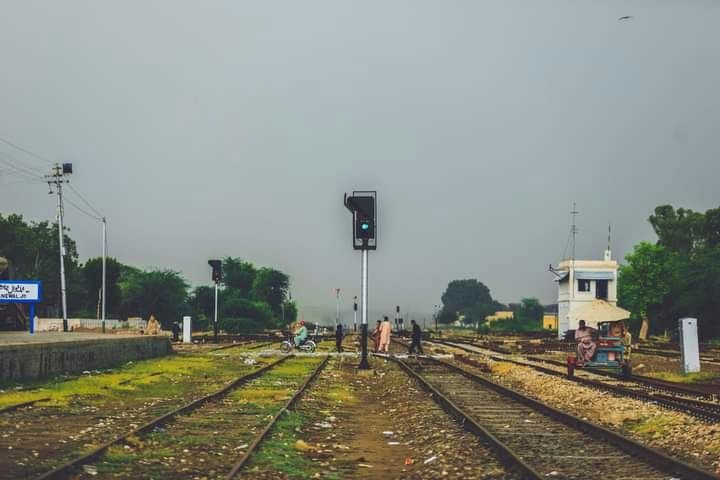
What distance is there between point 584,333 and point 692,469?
16.9 meters

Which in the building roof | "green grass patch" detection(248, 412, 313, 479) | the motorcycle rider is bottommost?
"green grass patch" detection(248, 412, 313, 479)

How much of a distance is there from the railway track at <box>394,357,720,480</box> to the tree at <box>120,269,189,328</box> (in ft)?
314

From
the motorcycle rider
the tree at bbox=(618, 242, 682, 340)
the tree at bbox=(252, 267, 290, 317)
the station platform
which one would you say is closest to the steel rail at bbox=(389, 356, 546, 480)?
the station platform

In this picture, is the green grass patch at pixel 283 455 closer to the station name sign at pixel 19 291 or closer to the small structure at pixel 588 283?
the station name sign at pixel 19 291

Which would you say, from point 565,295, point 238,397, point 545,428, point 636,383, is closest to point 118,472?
point 545,428

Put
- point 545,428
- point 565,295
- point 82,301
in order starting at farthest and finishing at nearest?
1. point 82,301
2. point 565,295
3. point 545,428

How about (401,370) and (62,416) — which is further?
(401,370)

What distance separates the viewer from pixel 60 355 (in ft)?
81.3

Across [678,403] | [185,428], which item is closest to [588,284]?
[678,403]

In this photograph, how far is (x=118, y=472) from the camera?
33.4 feet

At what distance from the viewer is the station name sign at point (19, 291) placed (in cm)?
3086

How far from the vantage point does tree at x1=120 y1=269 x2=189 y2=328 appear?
367 feet

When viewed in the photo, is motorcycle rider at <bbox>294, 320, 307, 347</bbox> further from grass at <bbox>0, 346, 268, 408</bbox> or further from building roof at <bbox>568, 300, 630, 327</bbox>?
building roof at <bbox>568, 300, 630, 327</bbox>

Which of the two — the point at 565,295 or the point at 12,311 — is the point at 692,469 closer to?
the point at 12,311
